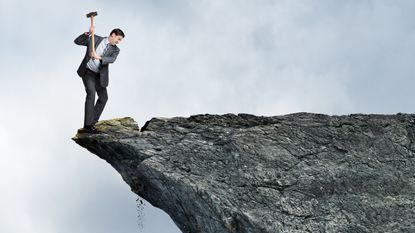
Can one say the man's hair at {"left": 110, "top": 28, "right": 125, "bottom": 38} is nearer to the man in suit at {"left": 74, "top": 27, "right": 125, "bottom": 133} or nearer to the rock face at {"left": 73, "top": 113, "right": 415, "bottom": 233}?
the man in suit at {"left": 74, "top": 27, "right": 125, "bottom": 133}

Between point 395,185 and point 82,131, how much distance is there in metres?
8.77

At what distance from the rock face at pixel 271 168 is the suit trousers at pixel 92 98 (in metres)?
0.51

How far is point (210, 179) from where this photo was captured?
61.0ft

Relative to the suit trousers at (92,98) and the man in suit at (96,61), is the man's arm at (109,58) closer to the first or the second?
the man in suit at (96,61)

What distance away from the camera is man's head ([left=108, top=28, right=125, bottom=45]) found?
19312 millimetres

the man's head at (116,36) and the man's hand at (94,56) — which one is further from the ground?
the man's head at (116,36)

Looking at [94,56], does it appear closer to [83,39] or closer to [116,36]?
[83,39]

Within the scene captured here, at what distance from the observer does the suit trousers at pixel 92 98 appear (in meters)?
19.4

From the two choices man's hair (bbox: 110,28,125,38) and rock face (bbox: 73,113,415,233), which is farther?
man's hair (bbox: 110,28,125,38)

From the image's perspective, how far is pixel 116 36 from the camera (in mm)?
19312

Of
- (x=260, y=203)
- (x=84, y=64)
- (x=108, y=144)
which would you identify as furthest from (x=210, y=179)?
(x=84, y=64)

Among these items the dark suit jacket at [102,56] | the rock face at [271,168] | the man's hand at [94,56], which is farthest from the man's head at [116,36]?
the rock face at [271,168]

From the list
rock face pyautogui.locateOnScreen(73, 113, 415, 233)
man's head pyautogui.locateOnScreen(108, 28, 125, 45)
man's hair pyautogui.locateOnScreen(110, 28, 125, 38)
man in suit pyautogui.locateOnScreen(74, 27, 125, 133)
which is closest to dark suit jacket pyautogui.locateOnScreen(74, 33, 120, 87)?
man in suit pyautogui.locateOnScreen(74, 27, 125, 133)

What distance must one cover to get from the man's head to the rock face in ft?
8.35
